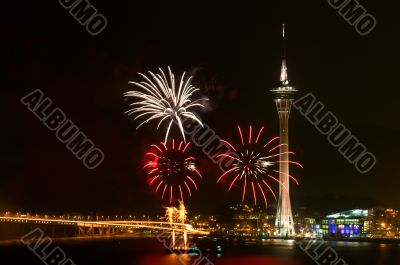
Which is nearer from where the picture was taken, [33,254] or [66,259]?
[66,259]

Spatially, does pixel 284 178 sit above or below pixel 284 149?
below

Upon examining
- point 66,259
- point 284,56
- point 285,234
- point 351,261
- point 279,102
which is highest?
point 284,56

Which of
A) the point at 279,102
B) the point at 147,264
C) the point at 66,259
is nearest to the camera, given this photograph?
the point at 147,264

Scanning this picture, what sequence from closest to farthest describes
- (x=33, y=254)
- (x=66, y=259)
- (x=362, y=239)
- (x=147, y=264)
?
(x=147, y=264)
(x=66, y=259)
(x=33, y=254)
(x=362, y=239)

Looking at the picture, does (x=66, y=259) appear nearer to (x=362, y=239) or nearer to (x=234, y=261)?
(x=234, y=261)

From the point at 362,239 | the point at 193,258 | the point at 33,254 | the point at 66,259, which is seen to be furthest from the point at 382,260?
the point at 362,239

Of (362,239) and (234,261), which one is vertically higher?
(362,239)
